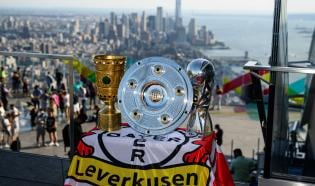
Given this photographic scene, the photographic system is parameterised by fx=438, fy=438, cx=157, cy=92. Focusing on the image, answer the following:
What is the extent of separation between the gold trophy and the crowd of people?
509 centimetres

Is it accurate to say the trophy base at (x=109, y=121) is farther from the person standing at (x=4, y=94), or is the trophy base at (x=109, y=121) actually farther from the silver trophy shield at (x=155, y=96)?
the person standing at (x=4, y=94)

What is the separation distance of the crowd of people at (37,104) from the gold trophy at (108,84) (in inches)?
201

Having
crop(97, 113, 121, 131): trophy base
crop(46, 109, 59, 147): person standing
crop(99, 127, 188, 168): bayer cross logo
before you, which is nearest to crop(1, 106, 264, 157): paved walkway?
crop(46, 109, 59, 147): person standing

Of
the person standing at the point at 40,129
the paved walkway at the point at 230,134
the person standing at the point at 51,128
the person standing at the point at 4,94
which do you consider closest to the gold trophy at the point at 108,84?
the paved walkway at the point at 230,134

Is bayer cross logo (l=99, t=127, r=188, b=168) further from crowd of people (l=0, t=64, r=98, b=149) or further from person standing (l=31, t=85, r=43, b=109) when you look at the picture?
person standing (l=31, t=85, r=43, b=109)

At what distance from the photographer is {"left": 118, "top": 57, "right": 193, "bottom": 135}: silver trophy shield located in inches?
83.0

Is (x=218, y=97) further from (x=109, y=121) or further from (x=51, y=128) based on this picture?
(x=109, y=121)

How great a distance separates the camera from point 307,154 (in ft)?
17.4

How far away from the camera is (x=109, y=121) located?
90.5 inches

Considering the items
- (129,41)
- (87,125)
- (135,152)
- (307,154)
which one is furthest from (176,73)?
(129,41)

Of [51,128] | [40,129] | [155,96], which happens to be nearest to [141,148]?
[155,96]

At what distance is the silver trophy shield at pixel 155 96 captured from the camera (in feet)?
6.91

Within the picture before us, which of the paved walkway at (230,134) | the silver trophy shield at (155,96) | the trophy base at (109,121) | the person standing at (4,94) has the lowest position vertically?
the paved walkway at (230,134)

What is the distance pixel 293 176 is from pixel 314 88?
2.48 metres
